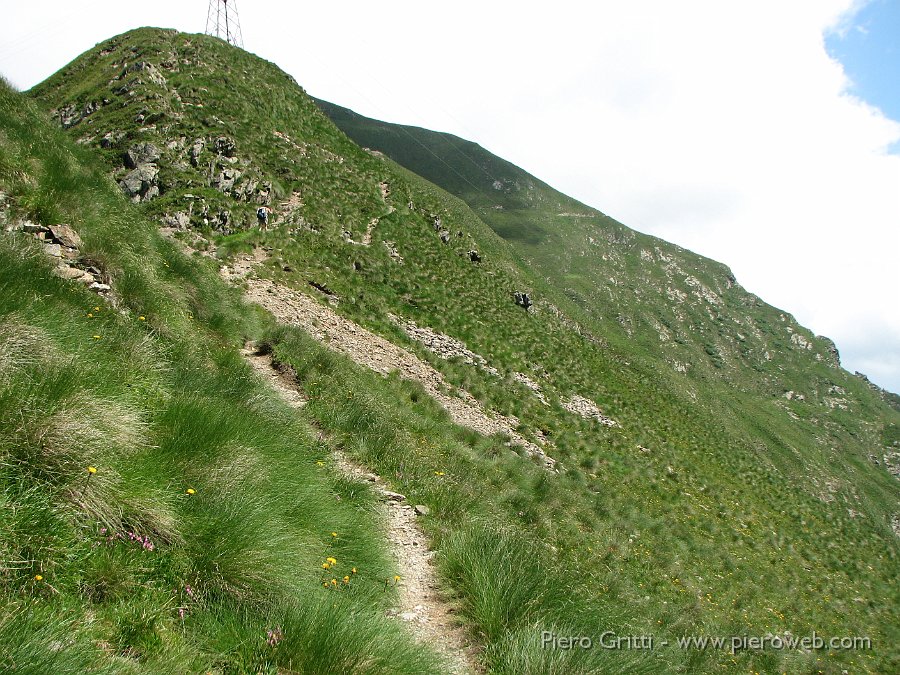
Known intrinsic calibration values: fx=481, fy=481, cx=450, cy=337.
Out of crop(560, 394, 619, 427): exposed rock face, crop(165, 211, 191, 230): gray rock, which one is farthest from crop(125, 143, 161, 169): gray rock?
crop(560, 394, 619, 427): exposed rock face

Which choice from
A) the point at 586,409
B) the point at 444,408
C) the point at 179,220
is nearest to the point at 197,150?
the point at 179,220

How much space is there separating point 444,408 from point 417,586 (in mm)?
10695

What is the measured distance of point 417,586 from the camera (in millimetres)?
4895

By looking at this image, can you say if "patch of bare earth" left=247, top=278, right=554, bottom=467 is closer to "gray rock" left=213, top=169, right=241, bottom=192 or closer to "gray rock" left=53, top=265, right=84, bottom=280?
"gray rock" left=213, top=169, right=241, bottom=192

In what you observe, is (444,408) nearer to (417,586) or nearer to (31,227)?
(417,586)

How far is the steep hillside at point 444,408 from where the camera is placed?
4.82 metres

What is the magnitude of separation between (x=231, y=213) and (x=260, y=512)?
62.2 ft

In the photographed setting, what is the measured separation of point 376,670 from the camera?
304cm

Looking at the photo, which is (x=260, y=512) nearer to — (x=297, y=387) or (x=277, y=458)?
(x=277, y=458)

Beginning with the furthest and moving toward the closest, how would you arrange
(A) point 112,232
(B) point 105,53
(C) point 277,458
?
(B) point 105,53
(A) point 112,232
(C) point 277,458

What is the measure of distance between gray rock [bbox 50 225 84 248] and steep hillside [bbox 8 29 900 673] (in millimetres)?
115

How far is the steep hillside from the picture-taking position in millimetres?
4824

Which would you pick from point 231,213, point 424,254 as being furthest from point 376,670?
point 424,254

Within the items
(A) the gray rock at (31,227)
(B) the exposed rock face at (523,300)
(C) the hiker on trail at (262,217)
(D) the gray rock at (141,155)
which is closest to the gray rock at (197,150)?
(D) the gray rock at (141,155)
